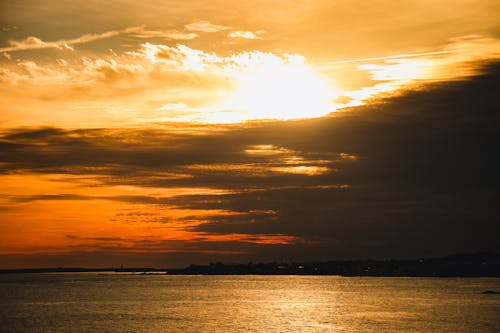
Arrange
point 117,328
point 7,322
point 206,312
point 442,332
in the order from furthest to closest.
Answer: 1. point 206,312
2. point 7,322
3. point 117,328
4. point 442,332

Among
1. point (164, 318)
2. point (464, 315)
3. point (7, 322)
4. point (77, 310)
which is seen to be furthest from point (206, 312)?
point (464, 315)

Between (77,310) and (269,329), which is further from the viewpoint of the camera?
(77,310)

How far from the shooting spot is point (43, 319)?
4213 inches

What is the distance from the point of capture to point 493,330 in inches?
3413

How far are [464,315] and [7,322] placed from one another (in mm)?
75521

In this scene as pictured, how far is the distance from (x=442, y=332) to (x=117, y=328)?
4495 centimetres

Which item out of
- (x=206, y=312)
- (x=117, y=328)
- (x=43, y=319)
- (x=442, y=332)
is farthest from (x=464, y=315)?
(x=43, y=319)

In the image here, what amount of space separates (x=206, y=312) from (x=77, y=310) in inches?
1071

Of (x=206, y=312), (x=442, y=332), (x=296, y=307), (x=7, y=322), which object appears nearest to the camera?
(x=442, y=332)

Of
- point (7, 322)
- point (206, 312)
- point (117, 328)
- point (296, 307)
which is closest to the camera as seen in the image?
point (117, 328)

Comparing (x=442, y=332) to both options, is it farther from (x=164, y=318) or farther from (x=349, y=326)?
(x=164, y=318)

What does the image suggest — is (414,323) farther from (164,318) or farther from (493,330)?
(164,318)

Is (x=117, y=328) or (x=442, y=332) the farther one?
(x=117, y=328)

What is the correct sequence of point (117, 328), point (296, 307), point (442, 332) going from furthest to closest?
point (296, 307), point (117, 328), point (442, 332)
